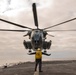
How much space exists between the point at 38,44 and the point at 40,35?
47.7 inches

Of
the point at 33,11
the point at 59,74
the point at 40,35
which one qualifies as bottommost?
the point at 59,74

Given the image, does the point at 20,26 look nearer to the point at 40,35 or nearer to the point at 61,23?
the point at 40,35

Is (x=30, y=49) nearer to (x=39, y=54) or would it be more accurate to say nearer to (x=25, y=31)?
(x=25, y=31)

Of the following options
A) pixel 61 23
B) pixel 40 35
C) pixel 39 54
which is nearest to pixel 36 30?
pixel 40 35

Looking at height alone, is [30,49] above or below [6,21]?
below

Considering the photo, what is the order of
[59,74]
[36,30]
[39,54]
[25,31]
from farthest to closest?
[25,31], [36,30], [39,54], [59,74]

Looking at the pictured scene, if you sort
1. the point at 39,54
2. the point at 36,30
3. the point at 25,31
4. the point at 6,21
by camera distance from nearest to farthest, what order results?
the point at 39,54 → the point at 6,21 → the point at 36,30 → the point at 25,31

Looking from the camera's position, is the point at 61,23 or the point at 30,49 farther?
the point at 30,49

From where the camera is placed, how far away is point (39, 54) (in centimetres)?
2269

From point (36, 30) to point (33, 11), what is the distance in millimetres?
2617

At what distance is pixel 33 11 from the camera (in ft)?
103

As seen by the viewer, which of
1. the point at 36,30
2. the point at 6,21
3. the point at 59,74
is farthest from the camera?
the point at 36,30

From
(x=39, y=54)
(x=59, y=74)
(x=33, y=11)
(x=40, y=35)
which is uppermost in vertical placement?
(x=33, y=11)

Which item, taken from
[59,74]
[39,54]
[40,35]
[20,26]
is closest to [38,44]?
[40,35]
